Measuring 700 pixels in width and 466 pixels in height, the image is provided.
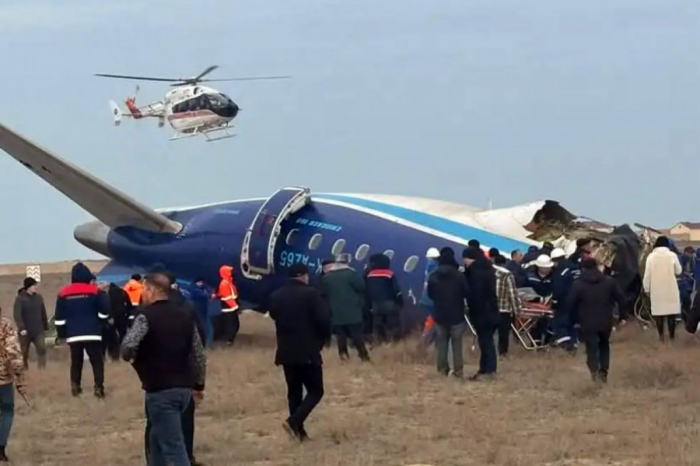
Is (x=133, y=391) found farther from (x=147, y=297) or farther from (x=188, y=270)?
(x=188, y=270)

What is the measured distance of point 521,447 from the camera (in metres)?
11.7

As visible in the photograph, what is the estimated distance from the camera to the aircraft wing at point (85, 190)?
24.7 meters

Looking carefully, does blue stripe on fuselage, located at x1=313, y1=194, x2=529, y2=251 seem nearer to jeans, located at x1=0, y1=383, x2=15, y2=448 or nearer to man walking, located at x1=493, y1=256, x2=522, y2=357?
man walking, located at x1=493, y1=256, x2=522, y2=357

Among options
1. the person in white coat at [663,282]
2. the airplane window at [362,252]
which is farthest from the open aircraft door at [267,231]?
the person in white coat at [663,282]

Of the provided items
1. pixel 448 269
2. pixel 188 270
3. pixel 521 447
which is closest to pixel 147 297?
pixel 521 447

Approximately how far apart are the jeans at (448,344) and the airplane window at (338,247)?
260 inches

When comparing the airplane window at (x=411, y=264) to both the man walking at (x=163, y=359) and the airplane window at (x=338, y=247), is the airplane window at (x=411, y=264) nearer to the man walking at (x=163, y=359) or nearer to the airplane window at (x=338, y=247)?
the airplane window at (x=338, y=247)

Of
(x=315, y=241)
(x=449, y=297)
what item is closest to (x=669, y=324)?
(x=449, y=297)

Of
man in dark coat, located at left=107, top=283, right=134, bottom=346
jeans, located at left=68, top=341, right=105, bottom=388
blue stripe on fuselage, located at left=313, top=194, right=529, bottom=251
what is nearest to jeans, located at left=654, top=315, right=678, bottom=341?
blue stripe on fuselage, located at left=313, top=194, right=529, bottom=251

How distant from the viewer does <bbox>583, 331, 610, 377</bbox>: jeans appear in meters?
15.5

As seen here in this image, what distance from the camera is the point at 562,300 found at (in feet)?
61.5

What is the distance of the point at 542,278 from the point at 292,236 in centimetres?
607

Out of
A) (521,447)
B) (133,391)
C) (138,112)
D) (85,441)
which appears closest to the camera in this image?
(521,447)

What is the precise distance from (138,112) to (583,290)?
35.7 metres
